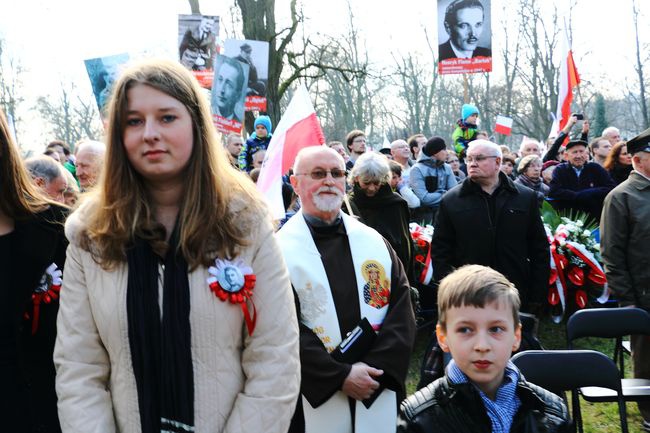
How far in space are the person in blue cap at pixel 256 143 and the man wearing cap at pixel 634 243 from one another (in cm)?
581

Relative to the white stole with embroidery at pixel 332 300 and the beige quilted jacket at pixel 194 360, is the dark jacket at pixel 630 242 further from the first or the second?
the beige quilted jacket at pixel 194 360

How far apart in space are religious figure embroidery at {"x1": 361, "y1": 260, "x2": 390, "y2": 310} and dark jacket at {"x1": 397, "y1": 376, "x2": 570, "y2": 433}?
100cm

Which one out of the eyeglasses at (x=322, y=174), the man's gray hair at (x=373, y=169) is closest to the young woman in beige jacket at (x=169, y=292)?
the eyeglasses at (x=322, y=174)

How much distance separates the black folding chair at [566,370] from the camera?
402cm

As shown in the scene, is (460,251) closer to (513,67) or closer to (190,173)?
(190,173)

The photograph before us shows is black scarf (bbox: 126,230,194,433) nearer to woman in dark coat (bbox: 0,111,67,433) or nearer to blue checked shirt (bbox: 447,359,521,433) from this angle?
woman in dark coat (bbox: 0,111,67,433)

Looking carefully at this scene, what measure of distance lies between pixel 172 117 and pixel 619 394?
11.4 feet

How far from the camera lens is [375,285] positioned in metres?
3.65

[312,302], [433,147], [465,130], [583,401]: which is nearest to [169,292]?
[312,302]

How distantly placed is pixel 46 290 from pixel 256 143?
815cm

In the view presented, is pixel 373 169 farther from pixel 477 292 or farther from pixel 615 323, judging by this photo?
pixel 477 292

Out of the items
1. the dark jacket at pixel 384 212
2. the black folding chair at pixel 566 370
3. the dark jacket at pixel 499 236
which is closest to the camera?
the black folding chair at pixel 566 370

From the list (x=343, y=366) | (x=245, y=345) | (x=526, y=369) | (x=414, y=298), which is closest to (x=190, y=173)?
(x=245, y=345)

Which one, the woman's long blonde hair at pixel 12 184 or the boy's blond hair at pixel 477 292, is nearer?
the woman's long blonde hair at pixel 12 184
